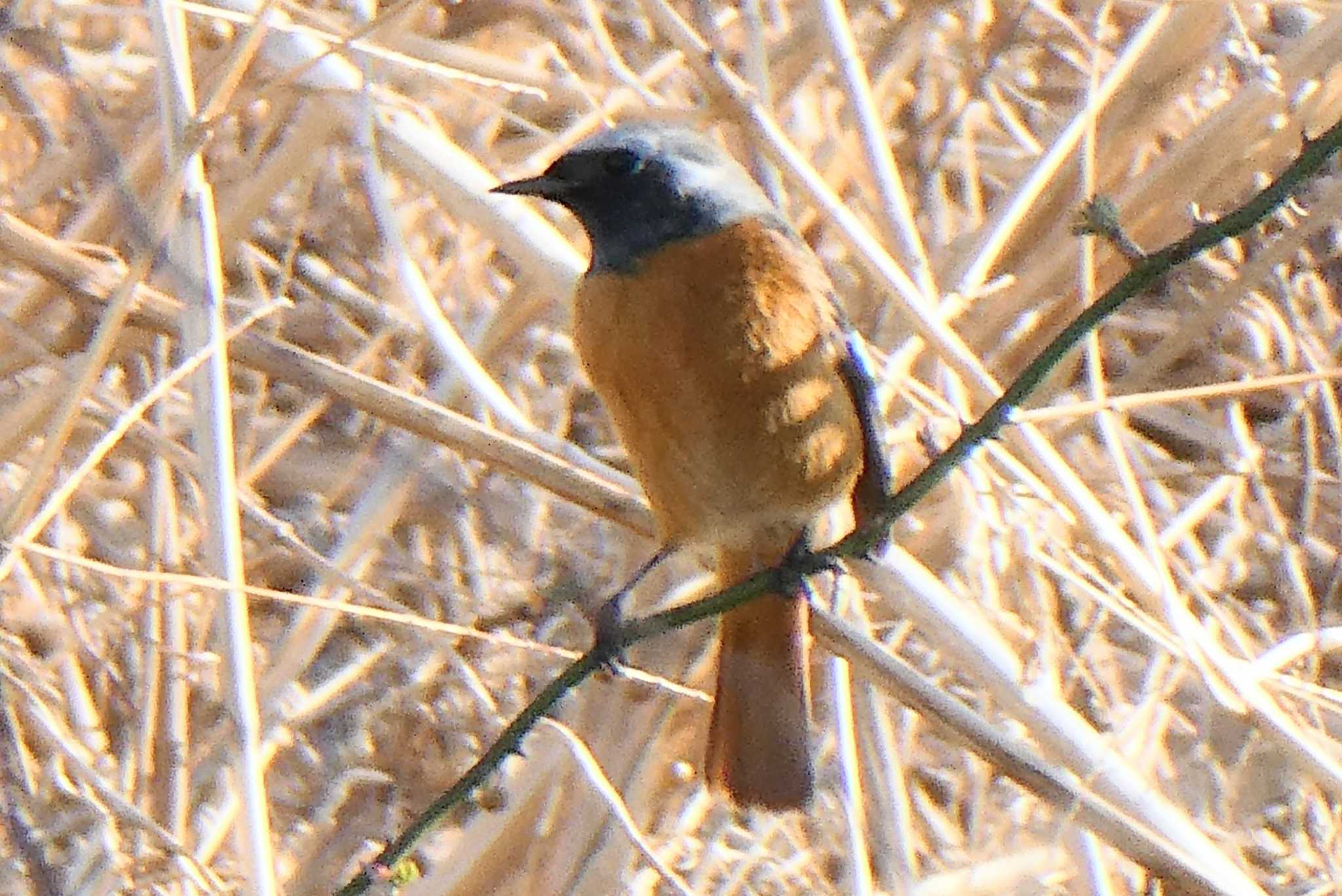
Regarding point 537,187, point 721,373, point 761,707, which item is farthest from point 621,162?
point 761,707

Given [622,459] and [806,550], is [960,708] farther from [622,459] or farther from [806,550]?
[622,459]

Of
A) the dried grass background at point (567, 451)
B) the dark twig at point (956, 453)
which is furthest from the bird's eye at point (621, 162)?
the dark twig at point (956, 453)

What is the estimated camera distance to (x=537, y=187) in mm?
2340

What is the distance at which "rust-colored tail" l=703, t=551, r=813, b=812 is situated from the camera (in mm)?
2461

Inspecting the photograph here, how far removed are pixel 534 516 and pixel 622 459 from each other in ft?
0.74

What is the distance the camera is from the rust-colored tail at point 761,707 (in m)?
2.46

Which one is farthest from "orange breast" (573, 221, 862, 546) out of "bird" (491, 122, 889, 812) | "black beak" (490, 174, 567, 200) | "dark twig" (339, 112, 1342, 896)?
"dark twig" (339, 112, 1342, 896)

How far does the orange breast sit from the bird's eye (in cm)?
16

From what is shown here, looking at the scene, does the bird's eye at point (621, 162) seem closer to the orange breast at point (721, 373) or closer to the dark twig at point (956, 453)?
the orange breast at point (721, 373)

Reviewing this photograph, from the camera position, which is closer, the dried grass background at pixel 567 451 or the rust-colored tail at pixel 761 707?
the dried grass background at pixel 567 451

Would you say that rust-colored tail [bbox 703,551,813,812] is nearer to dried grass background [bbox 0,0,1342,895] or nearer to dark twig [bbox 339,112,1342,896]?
dried grass background [bbox 0,0,1342,895]

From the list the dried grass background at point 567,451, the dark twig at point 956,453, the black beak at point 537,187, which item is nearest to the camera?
the dark twig at point 956,453

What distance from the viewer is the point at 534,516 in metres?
3.32

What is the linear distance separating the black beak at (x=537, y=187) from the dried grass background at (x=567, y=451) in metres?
0.05
